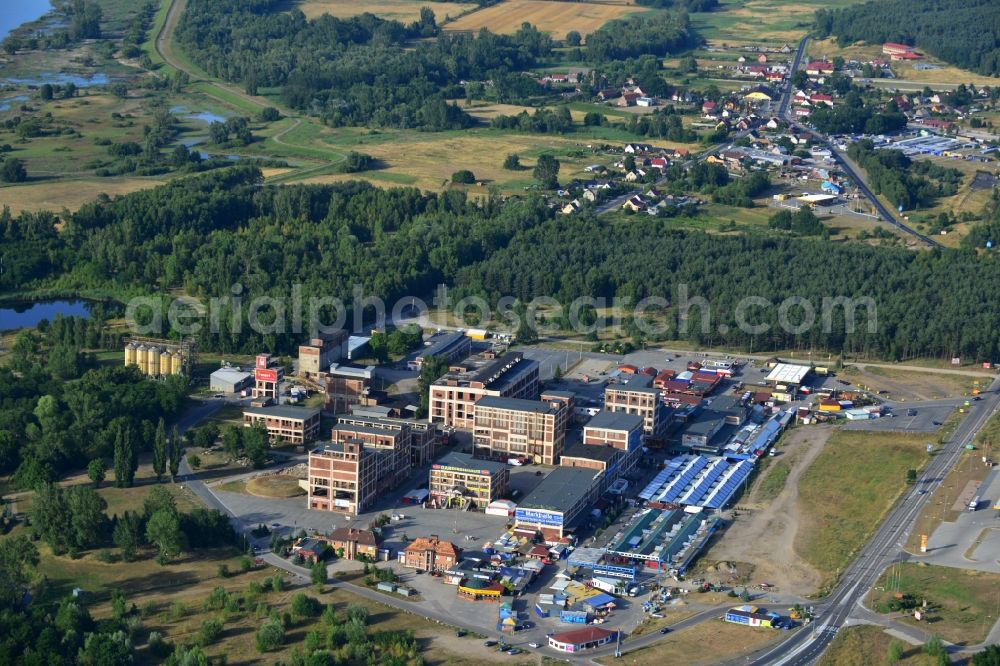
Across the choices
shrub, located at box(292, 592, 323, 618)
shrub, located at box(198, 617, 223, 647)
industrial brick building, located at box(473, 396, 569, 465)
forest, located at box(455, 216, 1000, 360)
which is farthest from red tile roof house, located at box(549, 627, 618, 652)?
forest, located at box(455, 216, 1000, 360)

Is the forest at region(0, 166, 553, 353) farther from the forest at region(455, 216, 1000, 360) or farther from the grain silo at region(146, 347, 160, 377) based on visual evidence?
the grain silo at region(146, 347, 160, 377)

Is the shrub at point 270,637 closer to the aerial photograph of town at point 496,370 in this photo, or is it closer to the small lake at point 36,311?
the aerial photograph of town at point 496,370

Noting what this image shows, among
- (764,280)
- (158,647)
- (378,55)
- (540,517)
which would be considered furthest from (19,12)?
(158,647)

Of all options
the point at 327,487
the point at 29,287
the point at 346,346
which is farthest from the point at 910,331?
the point at 29,287

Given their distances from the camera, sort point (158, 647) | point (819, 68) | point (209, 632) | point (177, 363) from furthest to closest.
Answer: point (819, 68) → point (177, 363) → point (209, 632) → point (158, 647)

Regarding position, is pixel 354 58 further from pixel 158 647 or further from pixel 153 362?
pixel 158 647

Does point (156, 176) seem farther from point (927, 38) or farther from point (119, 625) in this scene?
point (927, 38)
